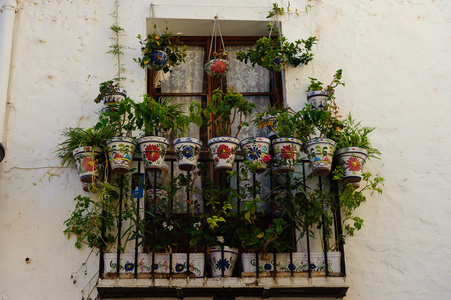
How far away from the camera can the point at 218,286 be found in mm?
4891

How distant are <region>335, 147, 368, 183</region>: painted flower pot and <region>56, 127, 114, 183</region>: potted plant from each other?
177 centimetres

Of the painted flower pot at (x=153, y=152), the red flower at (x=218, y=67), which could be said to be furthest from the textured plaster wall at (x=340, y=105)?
the painted flower pot at (x=153, y=152)

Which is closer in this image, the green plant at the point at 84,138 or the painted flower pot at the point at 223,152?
the painted flower pot at the point at 223,152

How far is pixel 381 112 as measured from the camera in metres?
5.88

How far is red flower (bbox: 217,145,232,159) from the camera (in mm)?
5129

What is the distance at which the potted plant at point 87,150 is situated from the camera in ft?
16.9

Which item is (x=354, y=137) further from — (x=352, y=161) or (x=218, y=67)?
(x=218, y=67)

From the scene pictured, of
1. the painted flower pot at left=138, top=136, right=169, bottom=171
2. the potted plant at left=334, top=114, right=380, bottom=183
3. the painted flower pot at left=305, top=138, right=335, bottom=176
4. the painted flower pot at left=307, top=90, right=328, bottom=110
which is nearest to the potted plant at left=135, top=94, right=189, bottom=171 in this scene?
the painted flower pot at left=138, top=136, right=169, bottom=171

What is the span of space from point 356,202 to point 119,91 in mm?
2047

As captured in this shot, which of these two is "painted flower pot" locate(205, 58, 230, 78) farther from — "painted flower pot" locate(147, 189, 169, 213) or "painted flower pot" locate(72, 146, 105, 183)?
"painted flower pot" locate(72, 146, 105, 183)

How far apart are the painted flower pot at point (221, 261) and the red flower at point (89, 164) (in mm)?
1055

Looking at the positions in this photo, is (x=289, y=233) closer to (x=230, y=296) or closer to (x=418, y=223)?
(x=230, y=296)

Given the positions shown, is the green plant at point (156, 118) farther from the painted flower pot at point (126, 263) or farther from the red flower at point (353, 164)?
the red flower at point (353, 164)

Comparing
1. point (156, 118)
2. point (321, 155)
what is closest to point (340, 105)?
point (321, 155)
